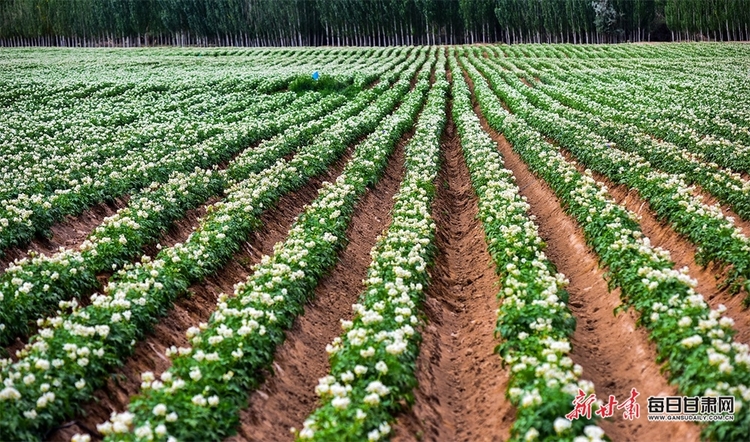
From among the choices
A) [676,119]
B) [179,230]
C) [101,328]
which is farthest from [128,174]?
[676,119]

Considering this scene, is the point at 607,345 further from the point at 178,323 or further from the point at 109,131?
the point at 109,131

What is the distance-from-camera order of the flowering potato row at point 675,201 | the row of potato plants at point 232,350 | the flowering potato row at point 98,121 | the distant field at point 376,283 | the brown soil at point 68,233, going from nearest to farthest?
→ the row of potato plants at point 232,350
the distant field at point 376,283
the flowering potato row at point 675,201
the brown soil at point 68,233
the flowering potato row at point 98,121

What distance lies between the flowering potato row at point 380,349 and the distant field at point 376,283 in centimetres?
4

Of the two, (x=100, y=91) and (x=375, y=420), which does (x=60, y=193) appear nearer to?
(x=375, y=420)

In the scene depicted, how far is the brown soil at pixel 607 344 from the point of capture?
6.78 metres

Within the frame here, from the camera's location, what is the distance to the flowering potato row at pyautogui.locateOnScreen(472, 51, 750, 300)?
31.7 feet

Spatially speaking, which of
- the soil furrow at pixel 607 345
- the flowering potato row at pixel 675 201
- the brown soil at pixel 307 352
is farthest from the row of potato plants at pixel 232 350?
the flowering potato row at pixel 675 201

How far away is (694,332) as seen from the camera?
6969 millimetres

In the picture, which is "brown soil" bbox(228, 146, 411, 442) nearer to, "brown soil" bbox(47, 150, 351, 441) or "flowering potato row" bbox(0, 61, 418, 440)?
"brown soil" bbox(47, 150, 351, 441)

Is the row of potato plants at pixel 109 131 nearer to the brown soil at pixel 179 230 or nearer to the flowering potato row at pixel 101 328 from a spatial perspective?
the brown soil at pixel 179 230

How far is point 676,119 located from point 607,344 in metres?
18.6

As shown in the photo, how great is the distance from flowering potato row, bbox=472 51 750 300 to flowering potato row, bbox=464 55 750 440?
106cm

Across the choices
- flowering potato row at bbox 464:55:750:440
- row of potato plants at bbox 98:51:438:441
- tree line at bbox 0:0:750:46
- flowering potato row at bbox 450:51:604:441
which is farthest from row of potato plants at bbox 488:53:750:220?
tree line at bbox 0:0:750:46

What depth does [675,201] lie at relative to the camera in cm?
1252
